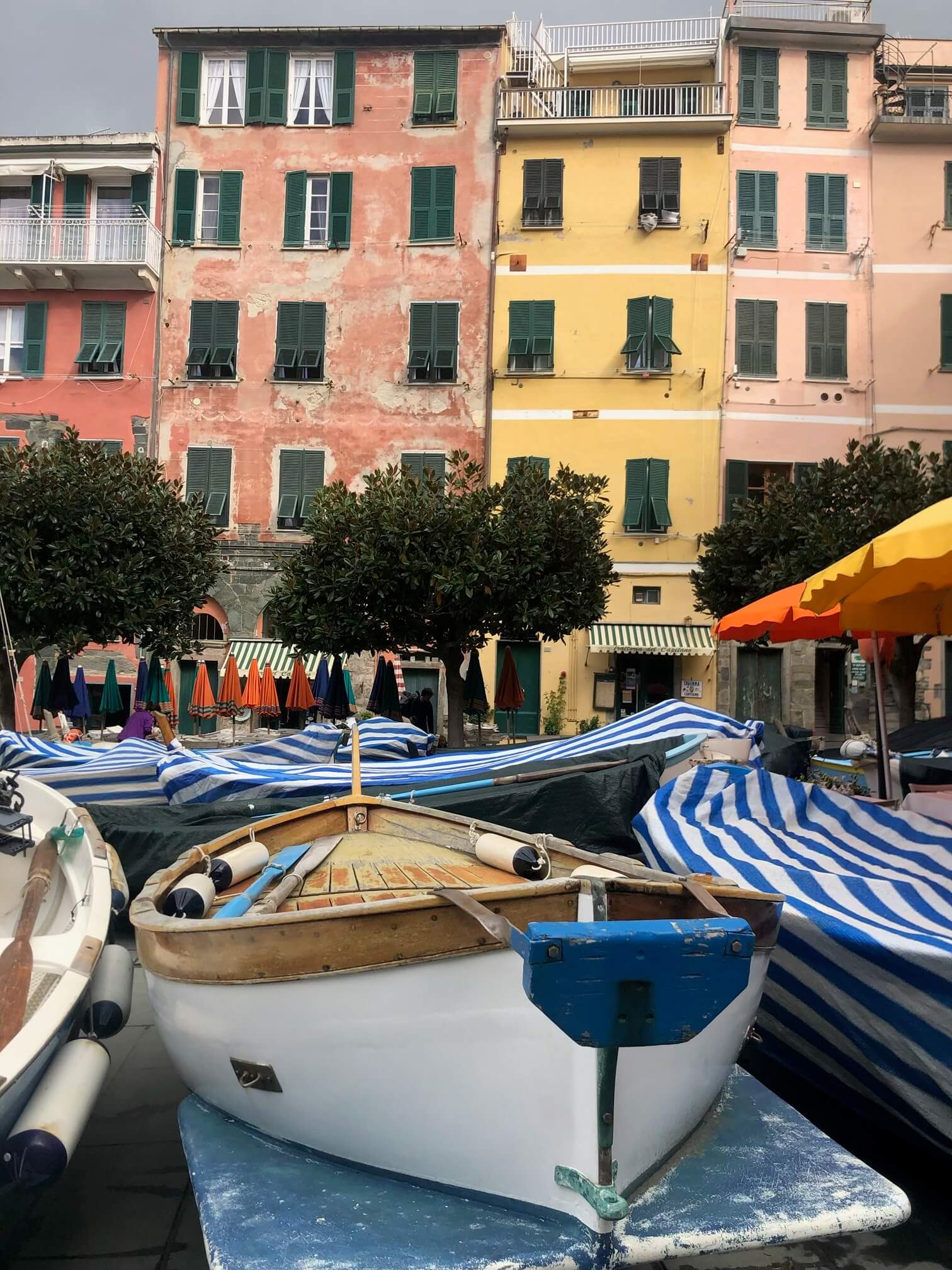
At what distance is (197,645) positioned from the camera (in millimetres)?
21000

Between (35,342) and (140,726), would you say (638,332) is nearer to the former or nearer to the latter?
(35,342)

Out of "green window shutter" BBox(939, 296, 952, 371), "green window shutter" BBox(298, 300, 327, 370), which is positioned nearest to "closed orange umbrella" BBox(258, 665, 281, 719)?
"green window shutter" BBox(298, 300, 327, 370)

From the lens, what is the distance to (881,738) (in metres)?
7.08

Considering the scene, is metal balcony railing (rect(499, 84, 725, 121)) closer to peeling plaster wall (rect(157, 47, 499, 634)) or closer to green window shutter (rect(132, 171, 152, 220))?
peeling plaster wall (rect(157, 47, 499, 634))

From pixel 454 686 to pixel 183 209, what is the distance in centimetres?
1355

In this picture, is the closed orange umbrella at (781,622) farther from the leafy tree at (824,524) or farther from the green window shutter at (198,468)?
the green window shutter at (198,468)

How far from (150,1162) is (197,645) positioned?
17.8m

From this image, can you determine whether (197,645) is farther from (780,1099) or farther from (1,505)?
(780,1099)

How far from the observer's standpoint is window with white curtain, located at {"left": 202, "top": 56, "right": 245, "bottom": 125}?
22828mm

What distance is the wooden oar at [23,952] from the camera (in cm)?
328

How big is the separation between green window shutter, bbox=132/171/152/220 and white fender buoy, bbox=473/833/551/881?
21.4 metres

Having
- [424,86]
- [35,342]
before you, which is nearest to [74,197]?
[35,342]

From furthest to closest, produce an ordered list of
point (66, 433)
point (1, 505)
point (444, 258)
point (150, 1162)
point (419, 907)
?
point (444, 258), point (66, 433), point (1, 505), point (150, 1162), point (419, 907)

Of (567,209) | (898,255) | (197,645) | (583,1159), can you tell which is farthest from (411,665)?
(583,1159)
